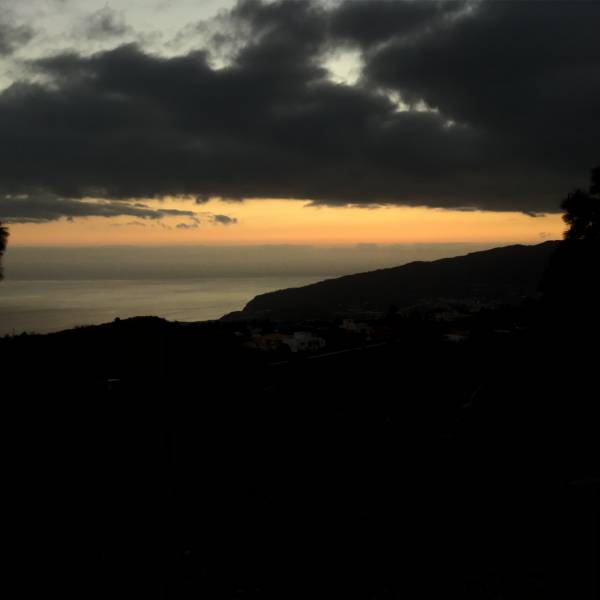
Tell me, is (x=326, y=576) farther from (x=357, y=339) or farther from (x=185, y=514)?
(x=357, y=339)

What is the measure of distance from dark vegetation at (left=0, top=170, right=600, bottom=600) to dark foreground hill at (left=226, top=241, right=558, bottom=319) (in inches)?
2573

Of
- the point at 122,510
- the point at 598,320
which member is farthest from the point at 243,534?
the point at 598,320

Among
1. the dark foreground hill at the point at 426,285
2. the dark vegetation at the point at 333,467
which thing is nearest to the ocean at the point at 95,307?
the dark foreground hill at the point at 426,285

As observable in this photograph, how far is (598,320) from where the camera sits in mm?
12609

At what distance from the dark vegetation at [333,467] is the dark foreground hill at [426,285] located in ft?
214

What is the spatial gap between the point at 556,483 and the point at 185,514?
484cm

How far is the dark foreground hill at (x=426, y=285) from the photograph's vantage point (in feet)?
290

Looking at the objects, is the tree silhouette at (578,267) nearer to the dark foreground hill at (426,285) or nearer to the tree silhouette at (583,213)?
the tree silhouette at (583,213)

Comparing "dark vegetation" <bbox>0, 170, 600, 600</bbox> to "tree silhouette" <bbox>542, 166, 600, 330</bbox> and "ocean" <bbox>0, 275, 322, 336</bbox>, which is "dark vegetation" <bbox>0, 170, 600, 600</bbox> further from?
"ocean" <bbox>0, 275, 322, 336</bbox>

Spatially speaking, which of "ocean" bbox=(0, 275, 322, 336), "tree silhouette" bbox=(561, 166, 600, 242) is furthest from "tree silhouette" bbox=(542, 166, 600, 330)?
"ocean" bbox=(0, 275, 322, 336)

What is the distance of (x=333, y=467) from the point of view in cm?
878

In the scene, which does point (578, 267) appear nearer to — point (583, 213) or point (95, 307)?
point (583, 213)

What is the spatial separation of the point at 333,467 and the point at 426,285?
10517 cm

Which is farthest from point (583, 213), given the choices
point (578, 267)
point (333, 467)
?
point (333, 467)
